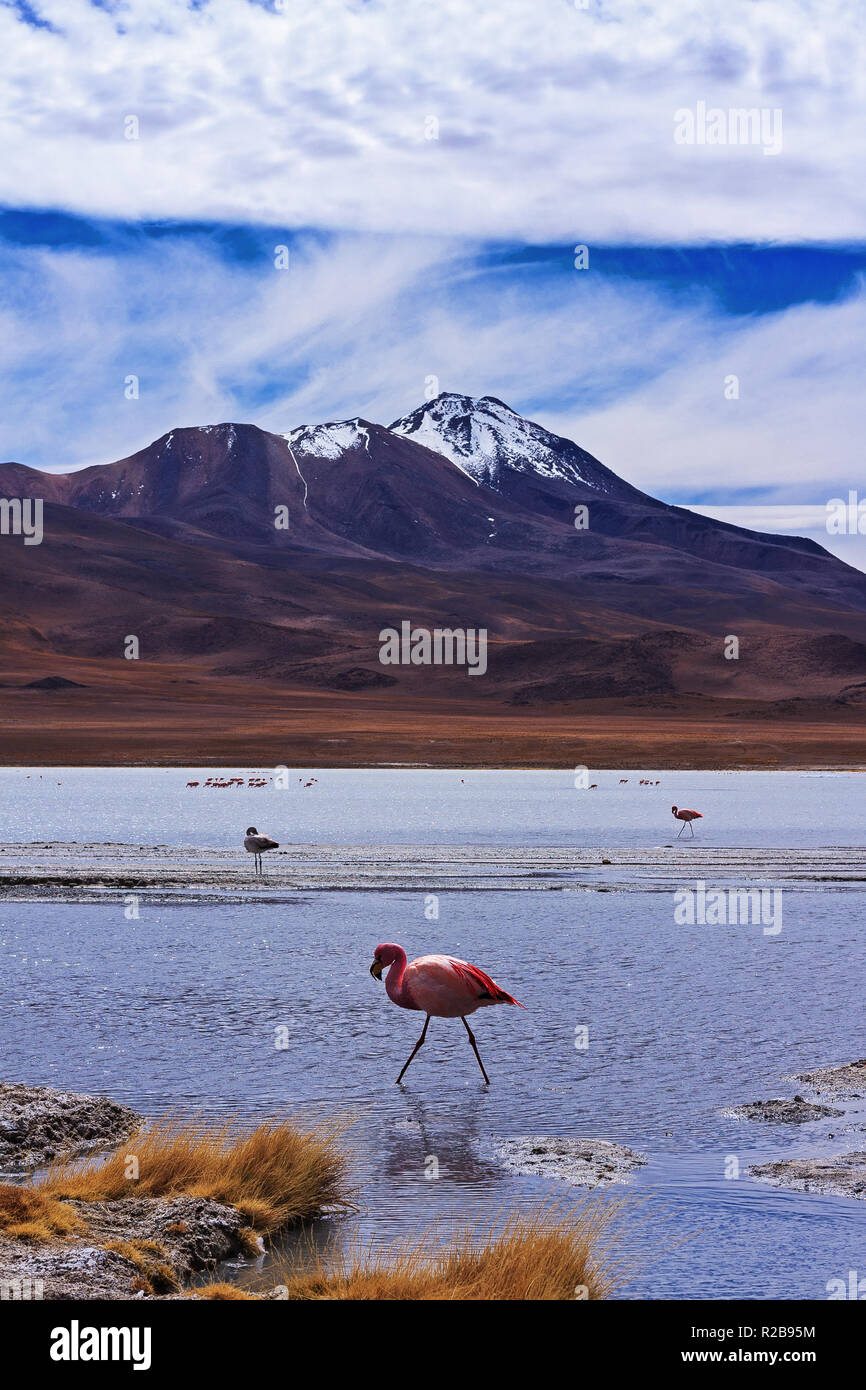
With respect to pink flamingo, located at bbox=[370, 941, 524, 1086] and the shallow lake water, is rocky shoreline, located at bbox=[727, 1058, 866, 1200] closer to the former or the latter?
the shallow lake water

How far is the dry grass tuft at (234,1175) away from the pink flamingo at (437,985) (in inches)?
91.5

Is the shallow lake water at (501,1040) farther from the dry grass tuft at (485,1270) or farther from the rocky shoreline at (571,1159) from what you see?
the dry grass tuft at (485,1270)

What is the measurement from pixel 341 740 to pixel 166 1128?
81.1 metres

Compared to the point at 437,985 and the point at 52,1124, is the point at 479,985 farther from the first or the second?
the point at 52,1124

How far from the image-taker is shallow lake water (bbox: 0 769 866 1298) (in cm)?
871

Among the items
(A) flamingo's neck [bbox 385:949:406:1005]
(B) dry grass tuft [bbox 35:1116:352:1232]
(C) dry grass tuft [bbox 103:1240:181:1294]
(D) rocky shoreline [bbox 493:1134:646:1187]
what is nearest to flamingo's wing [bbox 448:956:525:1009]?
(A) flamingo's neck [bbox 385:949:406:1005]

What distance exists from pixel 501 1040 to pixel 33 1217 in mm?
6500

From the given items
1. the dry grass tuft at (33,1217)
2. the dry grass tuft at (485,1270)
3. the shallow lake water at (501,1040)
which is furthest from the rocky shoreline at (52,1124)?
the dry grass tuft at (485,1270)

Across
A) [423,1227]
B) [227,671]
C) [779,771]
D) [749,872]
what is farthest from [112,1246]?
[227,671]

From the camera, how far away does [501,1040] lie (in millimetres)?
13492

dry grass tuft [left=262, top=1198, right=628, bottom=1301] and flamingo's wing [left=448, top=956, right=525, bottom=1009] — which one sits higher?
flamingo's wing [left=448, top=956, right=525, bottom=1009]

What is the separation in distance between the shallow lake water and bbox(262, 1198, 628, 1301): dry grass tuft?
0.42 meters

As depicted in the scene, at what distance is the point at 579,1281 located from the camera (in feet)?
22.9
